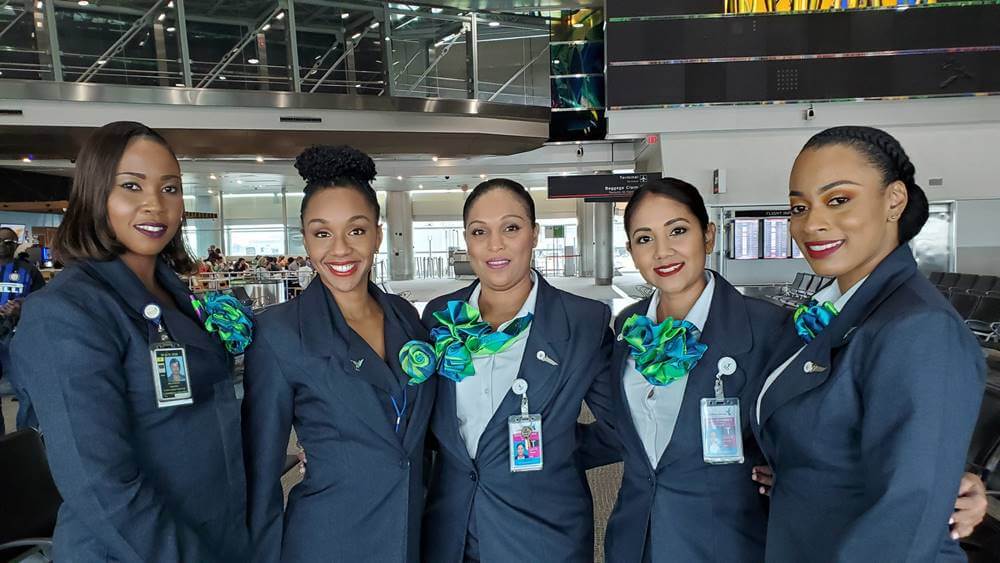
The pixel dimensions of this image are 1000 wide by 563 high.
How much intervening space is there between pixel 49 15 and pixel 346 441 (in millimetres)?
12796

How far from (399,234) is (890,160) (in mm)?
23436

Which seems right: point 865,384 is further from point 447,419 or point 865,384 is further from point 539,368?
point 447,419

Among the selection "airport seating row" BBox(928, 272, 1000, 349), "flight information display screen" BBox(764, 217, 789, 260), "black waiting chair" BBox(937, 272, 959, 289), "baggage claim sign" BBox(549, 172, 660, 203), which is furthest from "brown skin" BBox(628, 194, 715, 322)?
"baggage claim sign" BBox(549, 172, 660, 203)

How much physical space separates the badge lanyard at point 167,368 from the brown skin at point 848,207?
1.60m

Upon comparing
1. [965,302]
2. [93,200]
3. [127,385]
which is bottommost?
[965,302]

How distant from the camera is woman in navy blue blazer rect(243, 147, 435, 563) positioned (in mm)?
1743

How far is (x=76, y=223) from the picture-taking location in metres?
1.58

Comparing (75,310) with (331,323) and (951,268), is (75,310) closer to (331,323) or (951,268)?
(331,323)

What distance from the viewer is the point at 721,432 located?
64.5 inches

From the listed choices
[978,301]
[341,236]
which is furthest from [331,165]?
[978,301]

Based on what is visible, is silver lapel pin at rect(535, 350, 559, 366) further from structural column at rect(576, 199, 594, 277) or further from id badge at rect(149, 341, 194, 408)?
structural column at rect(576, 199, 594, 277)

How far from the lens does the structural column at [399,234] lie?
24062 millimetres

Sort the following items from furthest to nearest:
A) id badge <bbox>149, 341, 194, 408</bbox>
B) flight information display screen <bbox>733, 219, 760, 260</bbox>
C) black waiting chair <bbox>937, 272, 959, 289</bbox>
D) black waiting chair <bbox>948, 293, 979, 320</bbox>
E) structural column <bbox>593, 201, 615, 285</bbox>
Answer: structural column <bbox>593, 201, 615, 285</bbox> < flight information display screen <bbox>733, 219, 760, 260</bbox> < black waiting chair <bbox>937, 272, 959, 289</bbox> < black waiting chair <bbox>948, 293, 979, 320</bbox> < id badge <bbox>149, 341, 194, 408</bbox>

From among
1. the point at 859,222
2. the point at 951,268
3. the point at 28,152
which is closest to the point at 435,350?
the point at 859,222
